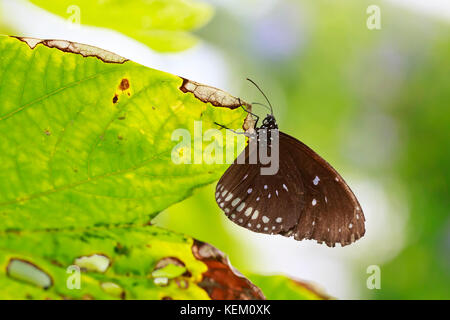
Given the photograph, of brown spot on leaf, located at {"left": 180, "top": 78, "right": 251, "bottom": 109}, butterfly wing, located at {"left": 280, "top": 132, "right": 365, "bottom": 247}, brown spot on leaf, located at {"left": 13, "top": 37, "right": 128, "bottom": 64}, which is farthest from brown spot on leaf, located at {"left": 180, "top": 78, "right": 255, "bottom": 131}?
butterfly wing, located at {"left": 280, "top": 132, "right": 365, "bottom": 247}

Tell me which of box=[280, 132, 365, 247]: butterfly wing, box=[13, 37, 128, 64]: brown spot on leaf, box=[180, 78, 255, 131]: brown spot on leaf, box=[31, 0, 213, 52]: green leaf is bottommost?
box=[280, 132, 365, 247]: butterfly wing

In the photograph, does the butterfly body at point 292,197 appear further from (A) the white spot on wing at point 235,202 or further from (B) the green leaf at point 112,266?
(B) the green leaf at point 112,266

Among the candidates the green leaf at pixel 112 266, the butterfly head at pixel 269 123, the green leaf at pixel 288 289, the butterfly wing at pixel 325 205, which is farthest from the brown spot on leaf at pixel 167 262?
the butterfly head at pixel 269 123

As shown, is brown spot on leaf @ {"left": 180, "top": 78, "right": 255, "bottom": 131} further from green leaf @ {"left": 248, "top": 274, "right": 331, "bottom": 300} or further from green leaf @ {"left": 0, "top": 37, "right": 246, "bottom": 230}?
green leaf @ {"left": 248, "top": 274, "right": 331, "bottom": 300}

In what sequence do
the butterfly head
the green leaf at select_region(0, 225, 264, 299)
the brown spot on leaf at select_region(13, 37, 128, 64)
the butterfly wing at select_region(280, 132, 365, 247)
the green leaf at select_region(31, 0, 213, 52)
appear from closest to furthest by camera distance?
the brown spot on leaf at select_region(13, 37, 128, 64) → the green leaf at select_region(0, 225, 264, 299) → the green leaf at select_region(31, 0, 213, 52) → the butterfly wing at select_region(280, 132, 365, 247) → the butterfly head

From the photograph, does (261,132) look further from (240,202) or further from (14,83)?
(14,83)

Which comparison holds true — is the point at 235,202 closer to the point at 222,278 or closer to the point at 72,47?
the point at 222,278

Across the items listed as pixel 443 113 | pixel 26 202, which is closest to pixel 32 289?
pixel 26 202
